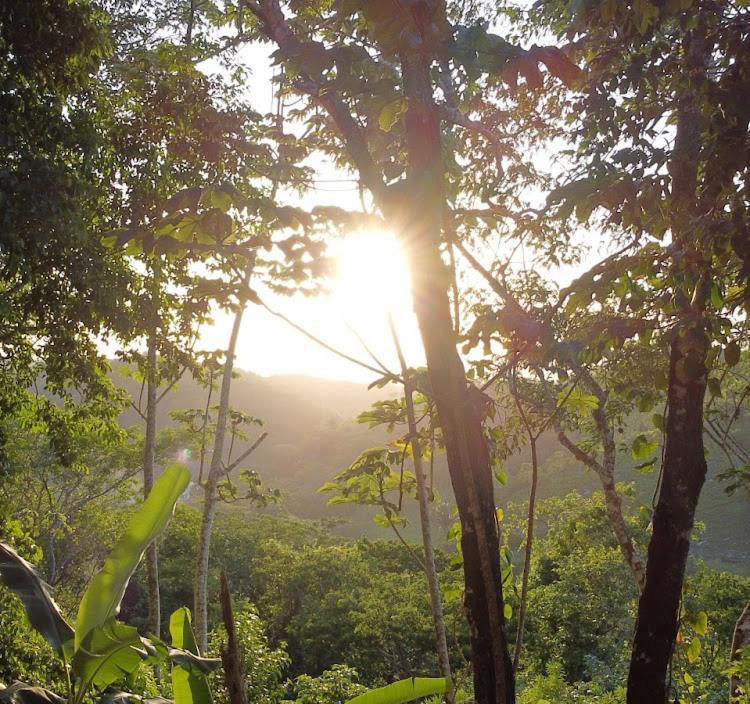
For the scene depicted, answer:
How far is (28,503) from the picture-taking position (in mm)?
19781

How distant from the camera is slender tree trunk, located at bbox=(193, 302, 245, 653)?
8.92m

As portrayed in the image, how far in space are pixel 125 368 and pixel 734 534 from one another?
37799mm

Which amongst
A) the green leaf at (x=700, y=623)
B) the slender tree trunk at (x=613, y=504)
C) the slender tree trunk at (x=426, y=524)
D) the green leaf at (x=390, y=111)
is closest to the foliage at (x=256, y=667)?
the slender tree trunk at (x=613, y=504)

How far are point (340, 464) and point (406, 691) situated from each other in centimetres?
6416

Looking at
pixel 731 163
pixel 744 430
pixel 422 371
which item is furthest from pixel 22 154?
pixel 744 430

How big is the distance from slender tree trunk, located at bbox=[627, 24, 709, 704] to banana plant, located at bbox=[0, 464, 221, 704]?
5.72 ft

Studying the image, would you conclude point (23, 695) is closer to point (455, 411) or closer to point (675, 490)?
point (455, 411)

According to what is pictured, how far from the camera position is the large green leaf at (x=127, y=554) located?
1.70m

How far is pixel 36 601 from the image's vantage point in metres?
1.88

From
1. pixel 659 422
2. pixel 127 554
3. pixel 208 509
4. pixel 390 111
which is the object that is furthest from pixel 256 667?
pixel 390 111

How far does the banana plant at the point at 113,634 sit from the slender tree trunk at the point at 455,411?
27.9 inches

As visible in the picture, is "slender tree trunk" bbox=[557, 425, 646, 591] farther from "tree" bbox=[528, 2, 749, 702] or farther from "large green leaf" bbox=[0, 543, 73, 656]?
"large green leaf" bbox=[0, 543, 73, 656]

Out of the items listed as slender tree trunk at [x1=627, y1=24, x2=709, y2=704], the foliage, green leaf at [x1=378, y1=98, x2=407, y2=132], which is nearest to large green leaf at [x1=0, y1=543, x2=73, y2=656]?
green leaf at [x1=378, y1=98, x2=407, y2=132]

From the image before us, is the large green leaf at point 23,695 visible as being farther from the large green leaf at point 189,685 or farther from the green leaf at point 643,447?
the green leaf at point 643,447
